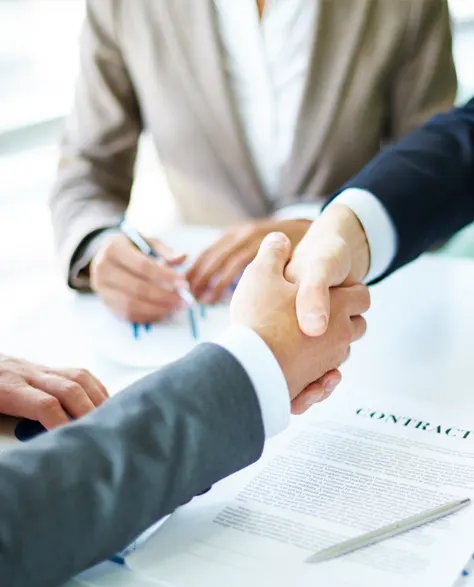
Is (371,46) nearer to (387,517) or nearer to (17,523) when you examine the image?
(387,517)

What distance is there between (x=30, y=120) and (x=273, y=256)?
59.2 inches

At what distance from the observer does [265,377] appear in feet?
1.91

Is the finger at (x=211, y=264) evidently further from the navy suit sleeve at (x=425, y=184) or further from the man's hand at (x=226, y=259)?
the navy suit sleeve at (x=425, y=184)

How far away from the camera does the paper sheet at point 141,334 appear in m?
0.85

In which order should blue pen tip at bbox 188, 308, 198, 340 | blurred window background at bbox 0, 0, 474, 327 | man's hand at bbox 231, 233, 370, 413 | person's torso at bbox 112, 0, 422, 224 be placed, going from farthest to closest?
blurred window background at bbox 0, 0, 474, 327
person's torso at bbox 112, 0, 422, 224
blue pen tip at bbox 188, 308, 198, 340
man's hand at bbox 231, 233, 370, 413

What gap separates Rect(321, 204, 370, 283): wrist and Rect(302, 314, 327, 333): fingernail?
19 centimetres

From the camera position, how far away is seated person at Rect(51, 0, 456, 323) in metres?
1.22

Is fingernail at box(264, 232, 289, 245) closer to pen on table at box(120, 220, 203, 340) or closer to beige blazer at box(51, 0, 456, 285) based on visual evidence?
pen on table at box(120, 220, 203, 340)

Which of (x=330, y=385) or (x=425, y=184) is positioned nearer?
(x=330, y=385)

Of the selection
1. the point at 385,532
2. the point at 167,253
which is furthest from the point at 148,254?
the point at 385,532

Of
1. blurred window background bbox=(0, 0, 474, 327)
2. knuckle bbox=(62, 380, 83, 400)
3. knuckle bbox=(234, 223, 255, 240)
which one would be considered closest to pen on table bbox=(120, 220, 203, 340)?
knuckle bbox=(234, 223, 255, 240)

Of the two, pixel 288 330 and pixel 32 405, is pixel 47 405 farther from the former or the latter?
pixel 288 330

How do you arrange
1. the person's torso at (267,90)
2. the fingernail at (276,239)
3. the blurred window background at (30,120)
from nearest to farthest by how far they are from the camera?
the fingernail at (276,239) < the person's torso at (267,90) < the blurred window background at (30,120)

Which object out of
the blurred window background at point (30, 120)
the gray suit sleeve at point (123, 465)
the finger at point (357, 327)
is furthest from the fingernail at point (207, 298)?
the blurred window background at point (30, 120)
